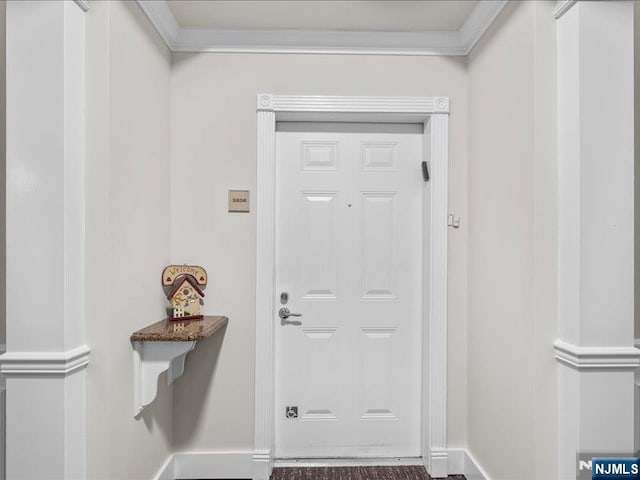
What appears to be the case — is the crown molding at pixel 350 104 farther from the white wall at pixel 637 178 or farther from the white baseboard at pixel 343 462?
the white baseboard at pixel 343 462

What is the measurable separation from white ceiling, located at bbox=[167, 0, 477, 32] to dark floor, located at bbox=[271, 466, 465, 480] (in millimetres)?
2450

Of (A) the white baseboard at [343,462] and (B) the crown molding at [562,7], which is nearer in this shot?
(B) the crown molding at [562,7]

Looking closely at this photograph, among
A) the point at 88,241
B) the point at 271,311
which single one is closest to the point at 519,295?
the point at 271,311

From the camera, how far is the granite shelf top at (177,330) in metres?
1.88

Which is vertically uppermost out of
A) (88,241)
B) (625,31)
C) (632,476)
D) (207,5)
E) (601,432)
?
(207,5)

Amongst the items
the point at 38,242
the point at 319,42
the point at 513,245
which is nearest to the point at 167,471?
the point at 38,242

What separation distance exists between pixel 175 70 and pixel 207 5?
1.39 ft

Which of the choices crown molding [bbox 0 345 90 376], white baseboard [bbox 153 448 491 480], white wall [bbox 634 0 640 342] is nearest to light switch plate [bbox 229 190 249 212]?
crown molding [bbox 0 345 90 376]

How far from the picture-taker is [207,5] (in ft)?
7.03

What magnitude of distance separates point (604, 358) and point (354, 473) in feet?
4.95

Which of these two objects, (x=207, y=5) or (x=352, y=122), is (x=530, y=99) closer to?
(x=352, y=122)

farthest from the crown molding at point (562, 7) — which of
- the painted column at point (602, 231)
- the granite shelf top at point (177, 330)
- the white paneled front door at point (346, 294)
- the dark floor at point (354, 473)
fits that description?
the dark floor at point (354, 473)

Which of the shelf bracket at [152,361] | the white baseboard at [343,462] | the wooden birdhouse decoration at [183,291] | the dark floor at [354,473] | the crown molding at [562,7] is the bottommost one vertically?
the dark floor at [354,473]

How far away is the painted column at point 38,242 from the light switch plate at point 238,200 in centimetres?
97
